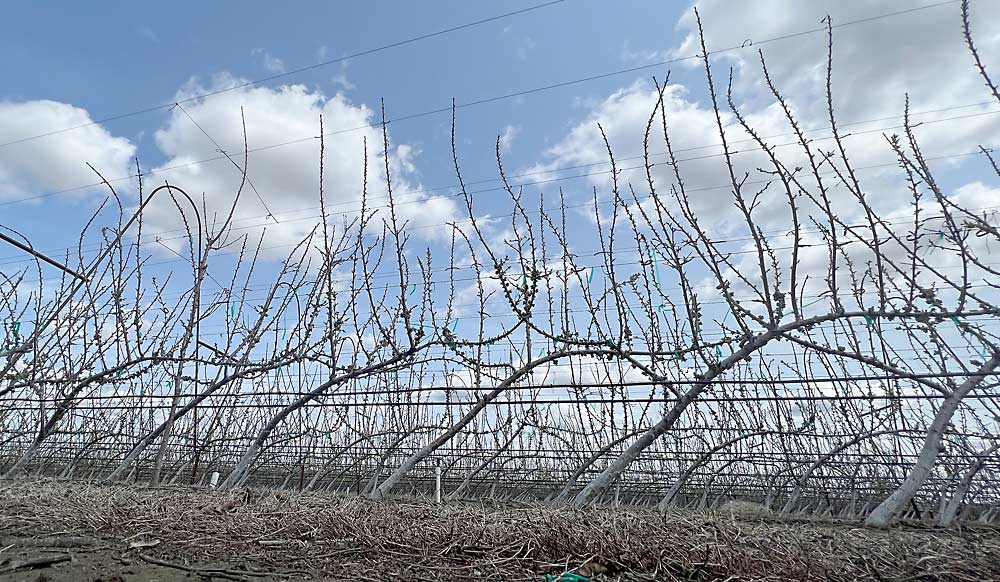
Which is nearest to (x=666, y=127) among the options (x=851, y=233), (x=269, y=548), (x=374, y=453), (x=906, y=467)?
(x=851, y=233)

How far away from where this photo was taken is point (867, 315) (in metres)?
3.43

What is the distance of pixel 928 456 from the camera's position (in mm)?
3234

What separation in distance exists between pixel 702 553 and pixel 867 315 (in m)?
2.64

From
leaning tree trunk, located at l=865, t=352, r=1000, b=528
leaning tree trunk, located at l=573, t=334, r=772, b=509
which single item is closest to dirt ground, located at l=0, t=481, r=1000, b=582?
leaning tree trunk, located at l=865, t=352, r=1000, b=528

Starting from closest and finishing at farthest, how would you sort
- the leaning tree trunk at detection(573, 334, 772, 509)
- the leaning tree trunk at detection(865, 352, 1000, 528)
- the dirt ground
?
1. the dirt ground
2. the leaning tree trunk at detection(865, 352, 1000, 528)
3. the leaning tree trunk at detection(573, 334, 772, 509)

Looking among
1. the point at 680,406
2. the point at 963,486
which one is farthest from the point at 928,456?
the point at 680,406

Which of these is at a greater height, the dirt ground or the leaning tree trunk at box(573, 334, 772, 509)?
the leaning tree trunk at box(573, 334, 772, 509)

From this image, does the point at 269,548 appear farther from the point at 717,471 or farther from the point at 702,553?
the point at 717,471

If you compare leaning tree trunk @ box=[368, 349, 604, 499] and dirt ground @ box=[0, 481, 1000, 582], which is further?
leaning tree trunk @ box=[368, 349, 604, 499]

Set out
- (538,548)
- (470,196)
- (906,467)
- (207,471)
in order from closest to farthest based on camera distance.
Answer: (538,548) < (906,467) < (470,196) < (207,471)

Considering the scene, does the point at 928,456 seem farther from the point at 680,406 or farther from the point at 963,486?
the point at 680,406

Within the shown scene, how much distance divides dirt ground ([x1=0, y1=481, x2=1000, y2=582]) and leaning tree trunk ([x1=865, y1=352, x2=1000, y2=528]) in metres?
0.87

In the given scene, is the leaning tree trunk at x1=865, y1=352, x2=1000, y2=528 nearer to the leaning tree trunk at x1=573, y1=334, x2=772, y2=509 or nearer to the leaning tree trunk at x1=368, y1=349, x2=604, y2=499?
the leaning tree trunk at x1=573, y1=334, x2=772, y2=509

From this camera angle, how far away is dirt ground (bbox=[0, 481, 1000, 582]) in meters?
1.59
